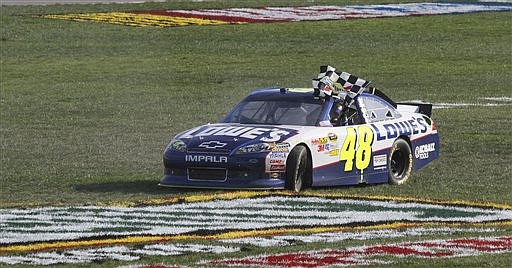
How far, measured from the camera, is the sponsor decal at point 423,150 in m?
17.8

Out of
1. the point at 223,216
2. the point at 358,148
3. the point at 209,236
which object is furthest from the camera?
the point at 358,148

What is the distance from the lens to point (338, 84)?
17.4 meters

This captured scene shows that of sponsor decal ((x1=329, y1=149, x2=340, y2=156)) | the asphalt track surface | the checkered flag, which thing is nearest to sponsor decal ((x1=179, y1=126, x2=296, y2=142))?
sponsor decal ((x1=329, y1=149, x2=340, y2=156))

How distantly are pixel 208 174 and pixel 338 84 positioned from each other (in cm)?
230

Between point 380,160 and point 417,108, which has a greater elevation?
point 417,108

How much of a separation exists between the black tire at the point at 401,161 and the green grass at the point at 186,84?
0.83 feet

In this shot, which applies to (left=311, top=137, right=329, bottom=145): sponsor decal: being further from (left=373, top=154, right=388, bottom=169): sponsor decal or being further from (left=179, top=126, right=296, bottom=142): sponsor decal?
(left=373, top=154, right=388, bottom=169): sponsor decal

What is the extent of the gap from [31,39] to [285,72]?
9576 mm

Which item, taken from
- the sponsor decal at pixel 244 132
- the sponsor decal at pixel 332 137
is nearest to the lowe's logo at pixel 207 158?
the sponsor decal at pixel 244 132

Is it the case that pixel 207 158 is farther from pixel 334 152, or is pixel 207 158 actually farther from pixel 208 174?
pixel 334 152

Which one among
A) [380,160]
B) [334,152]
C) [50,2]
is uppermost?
[334,152]

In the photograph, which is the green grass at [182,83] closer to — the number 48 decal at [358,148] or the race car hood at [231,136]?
the number 48 decal at [358,148]

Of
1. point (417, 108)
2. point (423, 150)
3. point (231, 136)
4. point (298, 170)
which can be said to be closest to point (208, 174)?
point (231, 136)

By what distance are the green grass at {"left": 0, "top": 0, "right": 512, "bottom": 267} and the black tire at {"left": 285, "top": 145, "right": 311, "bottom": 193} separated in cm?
55
